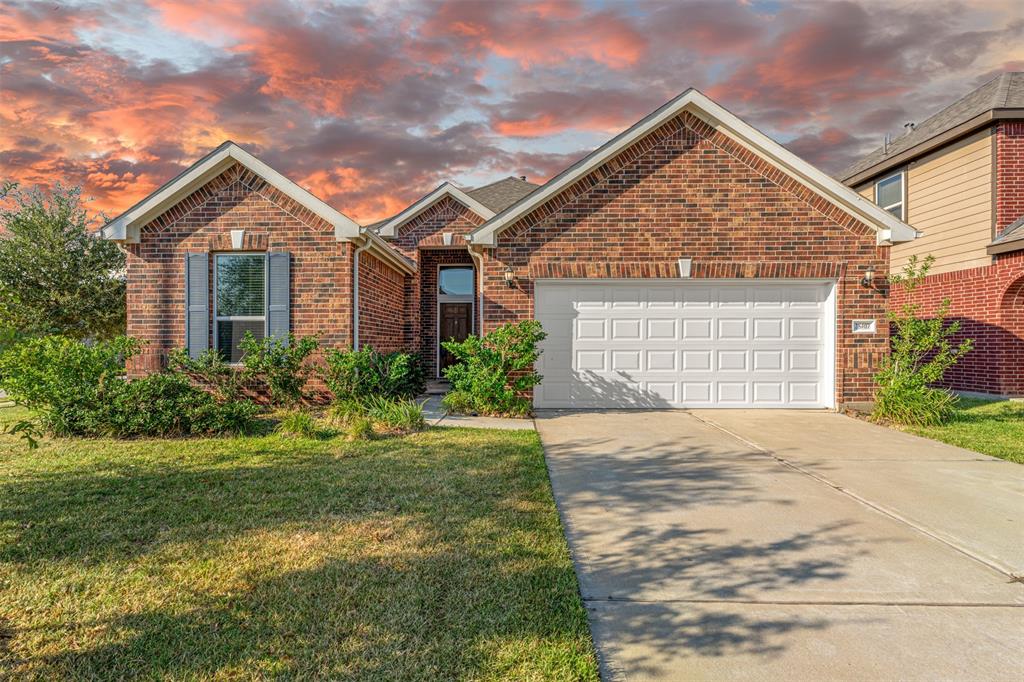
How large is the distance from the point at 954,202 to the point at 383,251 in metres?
13.4

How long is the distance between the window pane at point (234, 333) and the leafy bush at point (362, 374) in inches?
59.4

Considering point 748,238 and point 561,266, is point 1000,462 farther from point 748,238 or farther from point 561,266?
point 561,266

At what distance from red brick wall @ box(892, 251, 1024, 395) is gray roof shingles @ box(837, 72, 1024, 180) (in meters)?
3.42

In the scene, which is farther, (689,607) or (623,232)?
(623,232)

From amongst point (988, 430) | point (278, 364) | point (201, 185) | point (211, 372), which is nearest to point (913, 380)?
point (988, 430)

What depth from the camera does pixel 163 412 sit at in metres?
7.18

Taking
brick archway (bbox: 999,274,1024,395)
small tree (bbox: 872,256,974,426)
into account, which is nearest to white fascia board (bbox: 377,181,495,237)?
small tree (bbox: 872,256,974,426)

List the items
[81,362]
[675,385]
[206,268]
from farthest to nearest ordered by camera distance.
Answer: [675,385], [206,268], [81,362]

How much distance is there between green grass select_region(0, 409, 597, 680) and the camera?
2354mm

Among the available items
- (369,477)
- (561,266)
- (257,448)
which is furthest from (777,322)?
(257,448)

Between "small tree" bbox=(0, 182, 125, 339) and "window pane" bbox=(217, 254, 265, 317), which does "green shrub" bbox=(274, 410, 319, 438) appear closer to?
"window pane" bbox=(217, 254, 265, 317)

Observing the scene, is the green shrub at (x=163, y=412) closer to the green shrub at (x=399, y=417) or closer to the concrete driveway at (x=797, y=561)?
the green shrub at (x=399, y=417)

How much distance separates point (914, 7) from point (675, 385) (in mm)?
9001

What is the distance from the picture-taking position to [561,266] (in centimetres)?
998
